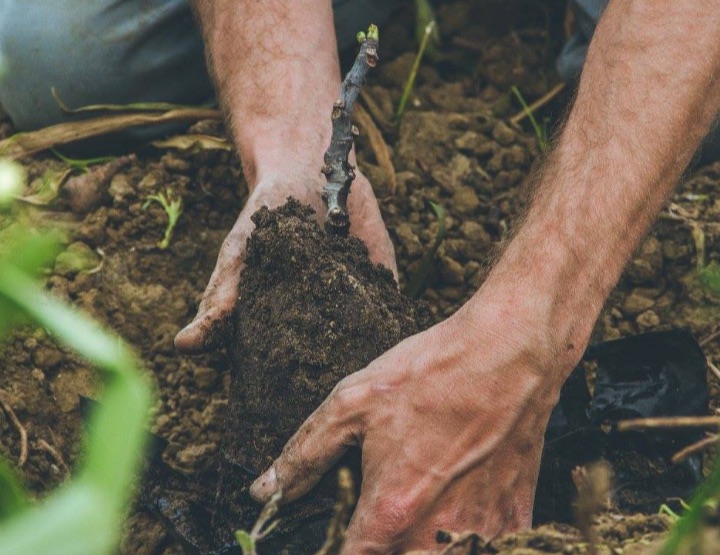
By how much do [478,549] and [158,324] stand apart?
3.32 feet

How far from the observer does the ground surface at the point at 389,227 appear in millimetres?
1745

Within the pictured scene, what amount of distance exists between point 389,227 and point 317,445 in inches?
33.0

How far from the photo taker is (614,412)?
151 cm

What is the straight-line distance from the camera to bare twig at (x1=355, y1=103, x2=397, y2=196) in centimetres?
212

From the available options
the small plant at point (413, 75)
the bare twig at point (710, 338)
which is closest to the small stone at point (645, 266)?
the bare twig at point (710, 338)

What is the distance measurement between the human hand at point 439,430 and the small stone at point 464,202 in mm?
801

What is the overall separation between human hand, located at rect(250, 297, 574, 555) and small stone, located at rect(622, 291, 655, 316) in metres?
0.66

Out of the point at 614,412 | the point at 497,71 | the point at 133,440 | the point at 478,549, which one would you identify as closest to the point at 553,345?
the point at 614,412

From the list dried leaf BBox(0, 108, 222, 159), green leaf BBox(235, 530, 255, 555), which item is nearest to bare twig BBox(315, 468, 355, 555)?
green leaf BBox(235, 530, 255, 555)

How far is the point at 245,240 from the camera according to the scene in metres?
1.53

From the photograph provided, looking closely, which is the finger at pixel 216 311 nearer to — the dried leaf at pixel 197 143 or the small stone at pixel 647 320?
the dried leaf at pixel 197 143

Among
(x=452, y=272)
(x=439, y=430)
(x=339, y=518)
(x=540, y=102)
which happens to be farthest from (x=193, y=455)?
(x=540, y=102)

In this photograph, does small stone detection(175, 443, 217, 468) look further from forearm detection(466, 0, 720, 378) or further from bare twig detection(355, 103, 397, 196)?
bare twig detection(355, 103, 397, 196)

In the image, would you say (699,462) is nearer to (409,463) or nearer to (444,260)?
(409,463)
